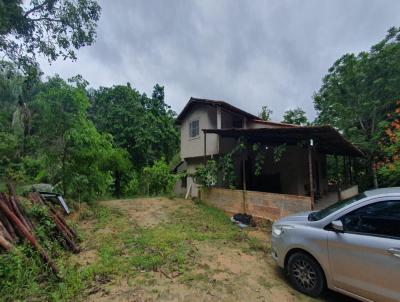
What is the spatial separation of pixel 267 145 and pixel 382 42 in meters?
11.2

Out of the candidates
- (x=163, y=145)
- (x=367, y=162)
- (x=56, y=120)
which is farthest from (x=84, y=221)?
(x=367, y=162)

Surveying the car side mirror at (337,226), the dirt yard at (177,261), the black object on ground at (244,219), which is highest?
the car side mirror at (337,226)

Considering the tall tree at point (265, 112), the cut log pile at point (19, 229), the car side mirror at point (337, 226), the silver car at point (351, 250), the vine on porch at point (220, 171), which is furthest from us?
the tall tree at point (265, 112)

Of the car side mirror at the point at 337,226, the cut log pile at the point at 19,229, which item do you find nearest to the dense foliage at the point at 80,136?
the cut log pile at the point at 19,229

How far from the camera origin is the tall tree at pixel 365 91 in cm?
1330

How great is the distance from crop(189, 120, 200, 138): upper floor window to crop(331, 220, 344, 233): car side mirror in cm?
1012

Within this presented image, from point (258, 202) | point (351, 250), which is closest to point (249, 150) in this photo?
point (258, 202)

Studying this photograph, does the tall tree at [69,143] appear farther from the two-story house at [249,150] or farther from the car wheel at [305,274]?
the car wheel at [305,274]

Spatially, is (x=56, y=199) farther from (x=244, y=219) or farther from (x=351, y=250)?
(x=351, y=250)

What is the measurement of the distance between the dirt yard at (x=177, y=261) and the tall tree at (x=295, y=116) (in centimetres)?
2023

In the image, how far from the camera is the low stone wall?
22.8 ft

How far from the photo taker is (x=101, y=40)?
8422mm

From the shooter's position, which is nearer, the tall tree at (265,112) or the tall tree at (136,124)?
the tall tree at (136,124)

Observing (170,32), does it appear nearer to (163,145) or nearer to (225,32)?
(225,32)
